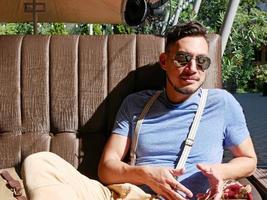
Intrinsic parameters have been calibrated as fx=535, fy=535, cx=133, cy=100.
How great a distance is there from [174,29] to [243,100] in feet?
34.8

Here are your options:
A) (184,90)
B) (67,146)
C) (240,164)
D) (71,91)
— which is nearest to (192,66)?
(184,90)

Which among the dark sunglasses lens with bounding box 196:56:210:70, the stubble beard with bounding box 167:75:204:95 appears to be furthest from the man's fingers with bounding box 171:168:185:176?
the dark sunglasses lens with bounding box 196:56:210:70

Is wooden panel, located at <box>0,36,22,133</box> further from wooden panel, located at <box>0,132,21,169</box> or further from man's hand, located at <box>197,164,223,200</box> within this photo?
man's hand, located at <box>197,164,223,200</box>

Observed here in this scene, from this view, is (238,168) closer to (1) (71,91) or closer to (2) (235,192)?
(2) (235,192)

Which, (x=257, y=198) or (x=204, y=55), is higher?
(x=204, y=55)

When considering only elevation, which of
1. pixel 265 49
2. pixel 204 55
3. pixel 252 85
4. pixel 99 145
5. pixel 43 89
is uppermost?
pixel 204 55

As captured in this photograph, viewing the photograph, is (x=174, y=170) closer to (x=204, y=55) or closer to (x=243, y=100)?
(x=204, y=55)

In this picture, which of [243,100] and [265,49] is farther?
[265,49]

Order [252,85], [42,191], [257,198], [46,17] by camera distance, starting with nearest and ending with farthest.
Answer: [42,191] < [257,198] < [46,17] < [252,85]

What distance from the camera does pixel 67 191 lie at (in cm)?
225

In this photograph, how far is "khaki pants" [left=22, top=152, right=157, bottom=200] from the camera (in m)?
2.22

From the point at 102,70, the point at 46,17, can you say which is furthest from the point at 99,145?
the point at 46,17

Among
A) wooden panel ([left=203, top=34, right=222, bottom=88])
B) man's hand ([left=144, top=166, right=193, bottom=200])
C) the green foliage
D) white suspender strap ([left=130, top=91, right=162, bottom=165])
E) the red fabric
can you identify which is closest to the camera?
the red fabric

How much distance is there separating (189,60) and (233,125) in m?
0.40
